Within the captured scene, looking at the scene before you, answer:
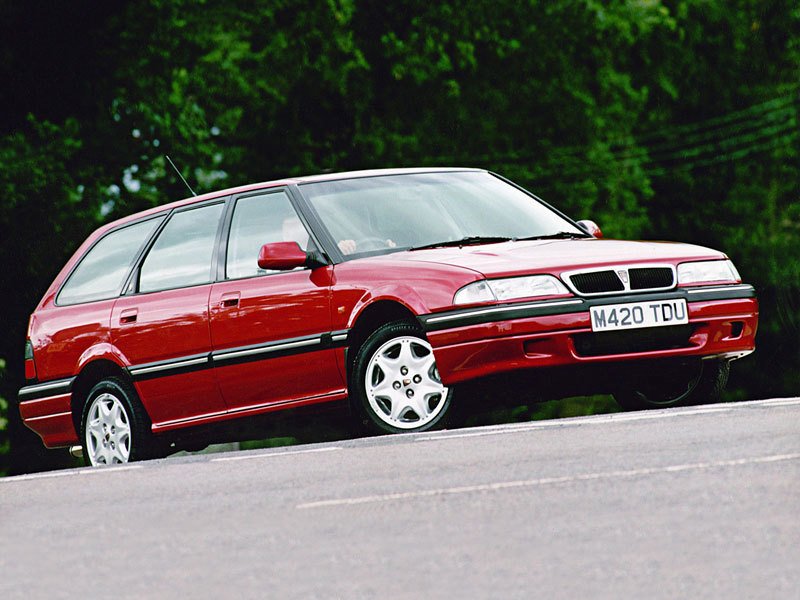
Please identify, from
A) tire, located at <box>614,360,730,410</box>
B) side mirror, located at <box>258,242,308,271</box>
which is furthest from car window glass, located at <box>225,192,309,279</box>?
tire, located at <box>614,360,730,410</box>

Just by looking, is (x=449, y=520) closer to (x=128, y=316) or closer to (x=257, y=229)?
(x=257, y=229)

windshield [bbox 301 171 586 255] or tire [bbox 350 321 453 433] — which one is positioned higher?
windshield [bbox 301 171 586 255]

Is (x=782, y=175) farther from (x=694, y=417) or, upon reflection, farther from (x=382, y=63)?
(x=694, y=417)

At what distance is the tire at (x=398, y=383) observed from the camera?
9.59m

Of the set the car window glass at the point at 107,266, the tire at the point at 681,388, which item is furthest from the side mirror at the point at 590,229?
the car window glass at the point at 107,266

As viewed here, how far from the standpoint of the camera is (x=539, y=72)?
3070 cm

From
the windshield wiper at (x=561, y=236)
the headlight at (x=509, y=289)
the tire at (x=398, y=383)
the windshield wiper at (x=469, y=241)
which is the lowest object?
the tire at (x=398, y=383)

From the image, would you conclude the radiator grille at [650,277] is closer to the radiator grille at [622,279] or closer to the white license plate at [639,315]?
the radiator grille at [622,279]

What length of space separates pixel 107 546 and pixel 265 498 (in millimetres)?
1092

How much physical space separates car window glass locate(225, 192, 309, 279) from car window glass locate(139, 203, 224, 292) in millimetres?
184

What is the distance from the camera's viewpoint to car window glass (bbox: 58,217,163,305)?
11.6 metres

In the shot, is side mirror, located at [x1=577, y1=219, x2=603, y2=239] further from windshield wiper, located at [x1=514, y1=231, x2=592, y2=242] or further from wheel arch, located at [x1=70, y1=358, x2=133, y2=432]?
wheel arch, located at [x1=70, y1=358, x2=133, y2=432]

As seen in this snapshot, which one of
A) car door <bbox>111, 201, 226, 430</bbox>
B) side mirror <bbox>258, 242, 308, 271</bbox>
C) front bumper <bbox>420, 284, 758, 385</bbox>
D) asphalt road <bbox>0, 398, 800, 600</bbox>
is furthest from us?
car door <bbox>111, 201, 226, 430</bbox>

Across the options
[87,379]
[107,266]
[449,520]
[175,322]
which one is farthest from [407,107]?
[449,520]
